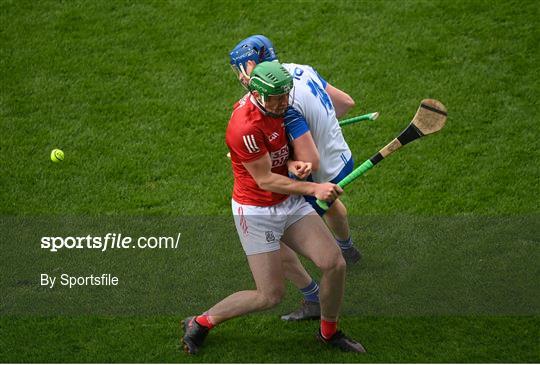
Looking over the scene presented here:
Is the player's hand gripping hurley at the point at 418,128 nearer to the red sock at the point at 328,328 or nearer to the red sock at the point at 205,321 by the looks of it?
the red sock at the point at 328,328

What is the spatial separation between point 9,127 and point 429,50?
496 centimetres

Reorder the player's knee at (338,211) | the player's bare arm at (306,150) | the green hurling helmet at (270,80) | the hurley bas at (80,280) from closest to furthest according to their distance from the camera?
the green hurling helmet at (270,80)
the player's bare arm at (306,150)
the player's knee at (338,211)
the hurley bas at (80,280)

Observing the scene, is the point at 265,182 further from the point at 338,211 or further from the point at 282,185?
the point at 338,211

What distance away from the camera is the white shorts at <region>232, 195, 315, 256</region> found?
6676 millimetres

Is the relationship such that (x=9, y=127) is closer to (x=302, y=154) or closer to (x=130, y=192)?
(x=130, y=192)

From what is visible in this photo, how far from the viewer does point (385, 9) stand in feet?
37.1

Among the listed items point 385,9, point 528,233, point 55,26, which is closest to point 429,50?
point 385,9

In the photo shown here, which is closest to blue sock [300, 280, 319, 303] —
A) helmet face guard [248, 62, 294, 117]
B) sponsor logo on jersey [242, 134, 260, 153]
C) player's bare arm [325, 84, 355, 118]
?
player's bare arm [325, 84, 355, 118]

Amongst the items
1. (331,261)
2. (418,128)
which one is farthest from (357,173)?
(331,261)

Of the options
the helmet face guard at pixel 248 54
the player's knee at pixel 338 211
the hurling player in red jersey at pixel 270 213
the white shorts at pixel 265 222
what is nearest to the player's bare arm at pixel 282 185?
the hurling player in red jersey at pixel 270 213

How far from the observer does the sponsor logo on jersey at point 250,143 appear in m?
6.30

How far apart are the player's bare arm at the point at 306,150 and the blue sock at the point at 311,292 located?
1288 millimetres

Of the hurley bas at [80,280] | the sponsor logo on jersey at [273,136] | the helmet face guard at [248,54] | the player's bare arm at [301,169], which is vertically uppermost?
the helmet face guard at [248,54]

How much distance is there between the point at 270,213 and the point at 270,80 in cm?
106
